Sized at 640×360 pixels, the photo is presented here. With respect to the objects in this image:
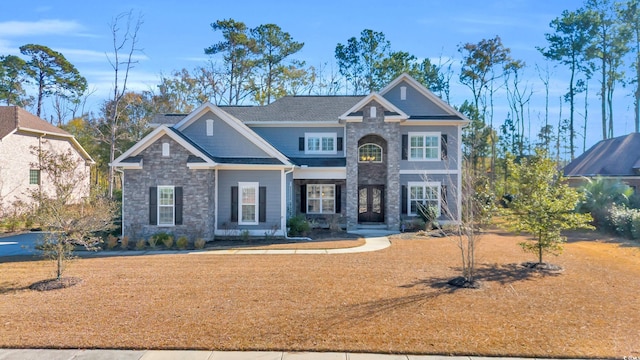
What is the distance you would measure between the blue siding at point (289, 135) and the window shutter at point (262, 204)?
16.7 ft

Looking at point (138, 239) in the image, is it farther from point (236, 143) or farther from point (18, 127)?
point (18, 127)

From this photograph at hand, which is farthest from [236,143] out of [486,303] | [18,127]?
[18,127]

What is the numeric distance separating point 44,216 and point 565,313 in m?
12.1

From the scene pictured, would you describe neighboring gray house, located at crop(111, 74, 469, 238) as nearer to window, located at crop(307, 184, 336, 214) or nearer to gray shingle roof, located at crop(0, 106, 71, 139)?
window, located at crop(307, 184, 336, 214)

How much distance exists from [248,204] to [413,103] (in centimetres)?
1099

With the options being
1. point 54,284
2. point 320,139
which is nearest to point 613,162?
point 320,139

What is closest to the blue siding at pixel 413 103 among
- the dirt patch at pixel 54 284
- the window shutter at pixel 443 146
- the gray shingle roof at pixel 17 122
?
the window shutter at pixel 443 146

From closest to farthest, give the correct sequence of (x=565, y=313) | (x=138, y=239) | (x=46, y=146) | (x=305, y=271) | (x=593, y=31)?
(x=565, y=313)
(x=305, y=271)
(x=138, y=239)
(x=46, y=146)
(x=593, y=31)

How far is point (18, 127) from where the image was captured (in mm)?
25953

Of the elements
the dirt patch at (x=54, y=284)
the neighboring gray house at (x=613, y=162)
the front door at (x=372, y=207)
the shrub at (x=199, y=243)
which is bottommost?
the dirt patch at (x=54, y=284)

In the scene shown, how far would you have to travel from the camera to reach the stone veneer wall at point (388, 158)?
21406 mm

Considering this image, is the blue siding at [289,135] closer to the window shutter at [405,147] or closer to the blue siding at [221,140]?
the window shutter at [405,147]

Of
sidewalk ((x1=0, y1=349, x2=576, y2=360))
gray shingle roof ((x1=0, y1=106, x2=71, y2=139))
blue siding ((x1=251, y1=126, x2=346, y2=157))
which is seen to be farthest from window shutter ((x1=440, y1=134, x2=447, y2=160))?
gray shingle roof ((x1=0, y1=106, x2=71, y2=139))

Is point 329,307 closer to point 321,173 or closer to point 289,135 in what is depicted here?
point 321,173
